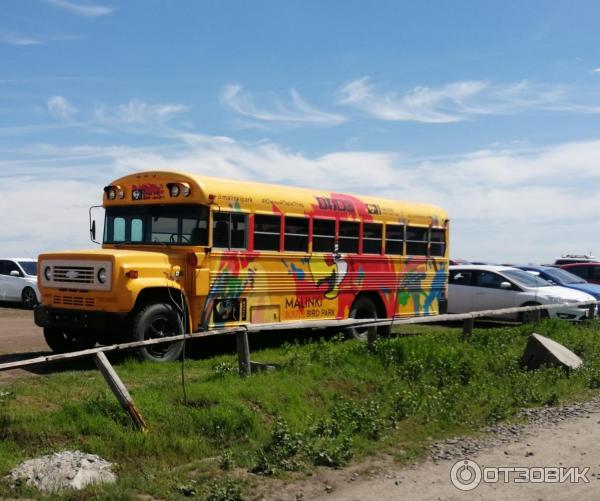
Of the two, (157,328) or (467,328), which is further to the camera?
(467,328)

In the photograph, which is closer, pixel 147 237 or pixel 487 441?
pixel 487 441

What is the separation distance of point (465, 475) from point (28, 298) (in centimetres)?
2044

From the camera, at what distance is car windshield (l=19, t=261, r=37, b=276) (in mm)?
25516

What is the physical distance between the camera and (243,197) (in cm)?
1348

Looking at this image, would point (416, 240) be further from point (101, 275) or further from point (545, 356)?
point (101, 275)

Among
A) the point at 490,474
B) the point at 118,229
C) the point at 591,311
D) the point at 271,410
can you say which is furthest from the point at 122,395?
the point at 591,311

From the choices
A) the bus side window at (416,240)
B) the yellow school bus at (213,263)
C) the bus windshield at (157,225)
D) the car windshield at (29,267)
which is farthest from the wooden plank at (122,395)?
the car windshield at (29,267)

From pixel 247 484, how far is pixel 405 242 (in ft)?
36.1

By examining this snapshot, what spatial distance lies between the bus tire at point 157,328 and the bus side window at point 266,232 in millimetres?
2131

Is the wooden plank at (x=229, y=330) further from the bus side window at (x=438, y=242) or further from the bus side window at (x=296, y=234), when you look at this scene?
the bus side window at (x=438, y=242)

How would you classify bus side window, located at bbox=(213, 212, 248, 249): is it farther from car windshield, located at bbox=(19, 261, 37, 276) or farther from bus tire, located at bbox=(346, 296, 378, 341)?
car windshield, located at bbox=(19, 261, 37, 276)

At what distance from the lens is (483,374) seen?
1138cm

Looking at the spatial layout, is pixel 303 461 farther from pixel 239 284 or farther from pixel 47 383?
pixel 239 284

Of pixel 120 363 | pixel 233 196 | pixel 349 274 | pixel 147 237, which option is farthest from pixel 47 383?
pixel 349 274
